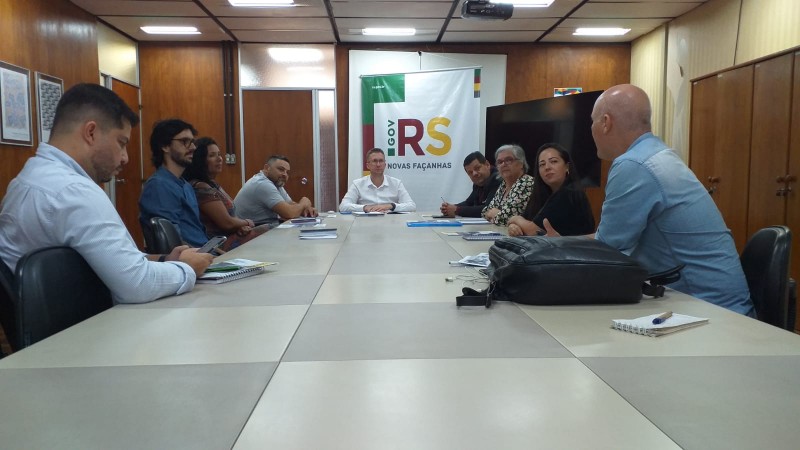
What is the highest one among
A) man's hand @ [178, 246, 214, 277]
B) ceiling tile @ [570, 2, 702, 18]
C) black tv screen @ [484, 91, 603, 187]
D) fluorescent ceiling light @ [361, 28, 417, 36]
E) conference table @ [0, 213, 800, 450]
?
fluorescent ceiling light @ [361, 28, 417, 36]

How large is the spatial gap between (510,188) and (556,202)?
123cm

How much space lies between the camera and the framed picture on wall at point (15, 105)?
4.25 metres

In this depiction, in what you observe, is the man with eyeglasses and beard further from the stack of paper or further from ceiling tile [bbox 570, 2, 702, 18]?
ceiling tile [bbox 570, 2, 702, 18]

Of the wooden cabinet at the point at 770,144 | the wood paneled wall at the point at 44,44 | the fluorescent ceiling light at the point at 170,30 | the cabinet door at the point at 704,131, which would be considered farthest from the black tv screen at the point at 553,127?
the wood paneled wall at the point at 44,44

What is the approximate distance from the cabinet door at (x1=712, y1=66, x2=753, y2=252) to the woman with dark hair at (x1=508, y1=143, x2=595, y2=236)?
1819 millimetres

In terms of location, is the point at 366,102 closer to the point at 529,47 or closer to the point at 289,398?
the point at 529,47

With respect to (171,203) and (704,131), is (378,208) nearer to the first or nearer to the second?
(171,203)

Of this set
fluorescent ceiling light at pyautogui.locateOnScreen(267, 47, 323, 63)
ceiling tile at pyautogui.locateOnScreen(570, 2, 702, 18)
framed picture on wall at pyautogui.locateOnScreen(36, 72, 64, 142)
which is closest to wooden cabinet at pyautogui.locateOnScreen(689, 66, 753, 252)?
ceiling tile at pyautogui.locateOnScreen(570, 2, 702, 18)

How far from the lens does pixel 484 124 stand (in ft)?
22.9

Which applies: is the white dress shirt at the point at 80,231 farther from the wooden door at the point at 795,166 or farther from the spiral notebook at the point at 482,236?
the wooden door at the point at 795,166

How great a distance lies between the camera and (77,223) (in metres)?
1.54

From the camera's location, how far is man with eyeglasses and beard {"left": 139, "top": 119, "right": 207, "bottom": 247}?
3.11 metres

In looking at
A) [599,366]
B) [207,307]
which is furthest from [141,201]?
[599,366]

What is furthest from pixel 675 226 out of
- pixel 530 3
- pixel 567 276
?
pixel 530 3
